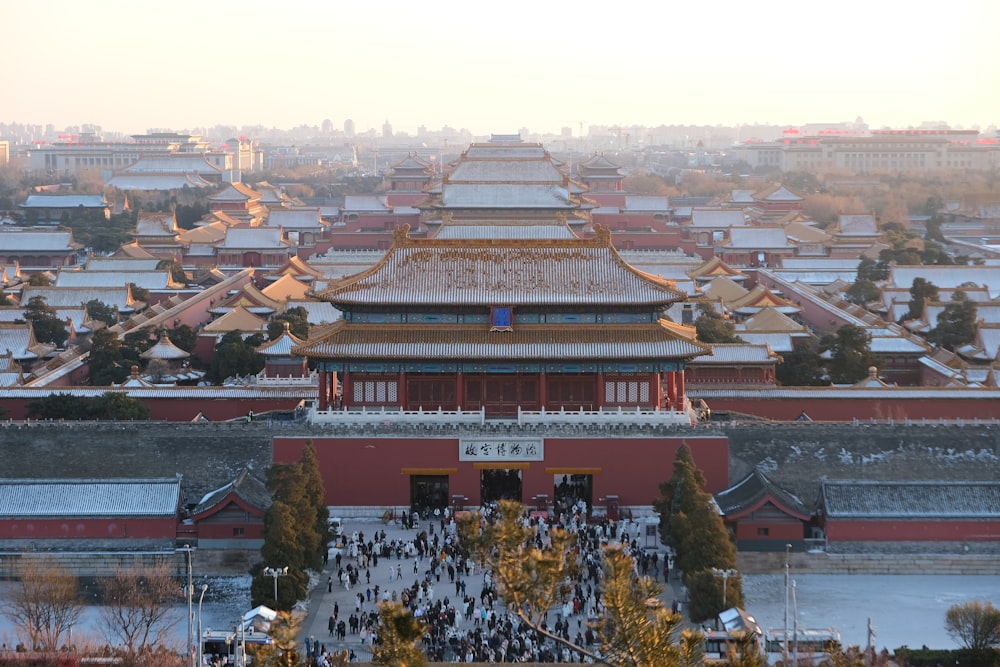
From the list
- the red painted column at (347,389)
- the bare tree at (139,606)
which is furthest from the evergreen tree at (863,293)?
the bare tree at (139,606)

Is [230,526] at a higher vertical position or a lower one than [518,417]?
lower

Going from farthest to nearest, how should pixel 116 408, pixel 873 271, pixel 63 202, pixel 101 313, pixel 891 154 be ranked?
pixel 891 154 < pixel 63 202 < pixel 873 271 < pixel 101 313 < pixel 116 408

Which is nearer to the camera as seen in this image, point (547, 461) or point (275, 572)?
point (275, 572)

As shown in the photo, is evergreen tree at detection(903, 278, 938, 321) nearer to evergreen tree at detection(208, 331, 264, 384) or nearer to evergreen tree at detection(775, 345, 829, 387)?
evergreen tree at detection(775, 345, 829, 387)

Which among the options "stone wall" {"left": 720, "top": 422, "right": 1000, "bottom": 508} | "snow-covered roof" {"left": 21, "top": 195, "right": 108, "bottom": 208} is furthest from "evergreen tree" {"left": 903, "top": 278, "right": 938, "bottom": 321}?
"snow-covered roof" {"left": 21, "top": 195, "right": 108, "bottom": 208}

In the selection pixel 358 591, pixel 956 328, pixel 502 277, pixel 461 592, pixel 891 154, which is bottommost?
pixel 358 591

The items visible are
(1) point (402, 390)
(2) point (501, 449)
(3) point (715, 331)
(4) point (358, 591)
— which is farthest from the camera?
(3) point (715, 331)

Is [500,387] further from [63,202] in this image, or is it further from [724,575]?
[63,202]

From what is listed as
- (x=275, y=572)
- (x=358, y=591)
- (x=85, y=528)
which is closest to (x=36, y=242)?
(x=85, y=528)
